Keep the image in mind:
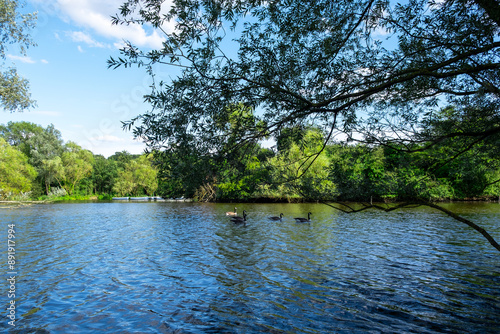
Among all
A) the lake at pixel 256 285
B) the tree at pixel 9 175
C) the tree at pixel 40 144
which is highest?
the tree at pixel 40 144

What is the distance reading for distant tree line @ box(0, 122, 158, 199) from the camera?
66.1 meters

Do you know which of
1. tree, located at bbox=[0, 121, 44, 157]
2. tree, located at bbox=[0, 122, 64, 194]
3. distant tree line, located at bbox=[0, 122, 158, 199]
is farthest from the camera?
tree, located at bbox=[0, 121, 44, 157]

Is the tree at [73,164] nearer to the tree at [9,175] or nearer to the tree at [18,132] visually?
the tree at [18,132]

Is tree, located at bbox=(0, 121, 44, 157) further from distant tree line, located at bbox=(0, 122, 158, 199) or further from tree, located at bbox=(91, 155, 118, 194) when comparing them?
tree, located at bbox=(91, 155, 118, 194)

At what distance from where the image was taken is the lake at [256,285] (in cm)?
686

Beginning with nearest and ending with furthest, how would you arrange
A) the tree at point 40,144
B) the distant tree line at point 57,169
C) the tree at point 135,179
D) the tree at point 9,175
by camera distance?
the tree at point 9,175 < the distant tree line at point 57,169 < the tree at point 40,144 < the tree at point 135,179

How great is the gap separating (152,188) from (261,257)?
74.6 m

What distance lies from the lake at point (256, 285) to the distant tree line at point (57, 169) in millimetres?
50932

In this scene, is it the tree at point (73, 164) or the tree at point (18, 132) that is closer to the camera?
the tree at point (73, 164)

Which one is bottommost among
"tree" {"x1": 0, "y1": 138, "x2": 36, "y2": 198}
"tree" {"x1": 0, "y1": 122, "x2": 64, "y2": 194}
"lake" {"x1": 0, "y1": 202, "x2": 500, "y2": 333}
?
"lake" {"x1": 0, "y1": 202, "x2": 500, "y2": 333}

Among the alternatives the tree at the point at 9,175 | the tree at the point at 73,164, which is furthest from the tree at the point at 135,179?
the tree at the point at 9,175

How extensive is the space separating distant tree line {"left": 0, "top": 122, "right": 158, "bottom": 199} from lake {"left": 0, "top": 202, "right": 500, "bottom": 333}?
50.9 metres

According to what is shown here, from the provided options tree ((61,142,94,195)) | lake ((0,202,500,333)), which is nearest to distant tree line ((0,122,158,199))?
tree ((61,142,94,195))

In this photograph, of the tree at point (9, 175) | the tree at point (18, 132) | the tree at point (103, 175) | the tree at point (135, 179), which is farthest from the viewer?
the tree at point (103, 175)
